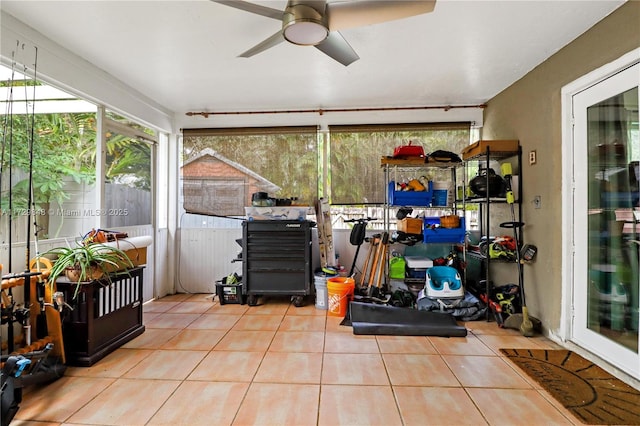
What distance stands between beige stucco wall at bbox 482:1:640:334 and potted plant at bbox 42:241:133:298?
3.55 m

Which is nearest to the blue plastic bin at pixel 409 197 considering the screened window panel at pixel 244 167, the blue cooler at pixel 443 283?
the blue cooler at pixel 443 283

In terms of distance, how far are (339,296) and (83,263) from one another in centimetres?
224

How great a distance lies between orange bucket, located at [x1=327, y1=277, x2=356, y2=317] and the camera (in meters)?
3.39

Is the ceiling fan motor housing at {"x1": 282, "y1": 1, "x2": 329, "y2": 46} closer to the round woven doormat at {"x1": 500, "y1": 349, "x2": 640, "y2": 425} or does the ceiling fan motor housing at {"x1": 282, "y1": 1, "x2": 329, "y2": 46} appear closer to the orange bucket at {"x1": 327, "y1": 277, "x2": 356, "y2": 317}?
the orange bucket at {"x1": 327, "y1": 277, "x2": 356, "y2": 317}

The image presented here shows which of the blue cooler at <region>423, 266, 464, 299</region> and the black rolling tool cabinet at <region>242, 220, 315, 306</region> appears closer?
the blue cooler at <region>423, 266, 464, 299</region>

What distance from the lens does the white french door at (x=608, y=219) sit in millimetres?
2090

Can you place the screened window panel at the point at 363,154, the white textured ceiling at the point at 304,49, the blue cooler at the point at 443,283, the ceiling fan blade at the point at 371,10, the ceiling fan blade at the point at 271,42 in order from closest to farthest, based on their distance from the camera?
the ceiling fan blade at the point at 371,10
the ceiling fan blade at the point at 271,42
the white textured ceiling at the point at 304,49
the blue cooler at the point at 443,283
the screened window panel at the point at 363,154

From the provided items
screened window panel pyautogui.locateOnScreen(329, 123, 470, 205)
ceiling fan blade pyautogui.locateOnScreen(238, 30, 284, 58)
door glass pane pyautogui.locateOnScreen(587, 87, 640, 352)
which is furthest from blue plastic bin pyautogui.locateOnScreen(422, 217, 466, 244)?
ceiling fan blade pyautogui.locateOnScreen(238, 30, 284, 58)

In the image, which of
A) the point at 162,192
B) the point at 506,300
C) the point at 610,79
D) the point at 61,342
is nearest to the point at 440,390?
the point at 506,300

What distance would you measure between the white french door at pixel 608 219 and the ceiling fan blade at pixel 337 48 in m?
1.78

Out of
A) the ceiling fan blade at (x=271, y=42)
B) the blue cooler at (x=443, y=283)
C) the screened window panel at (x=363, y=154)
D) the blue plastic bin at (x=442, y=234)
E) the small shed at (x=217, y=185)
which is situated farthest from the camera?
the small shed at (x=217, y=185)

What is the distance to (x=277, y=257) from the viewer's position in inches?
146

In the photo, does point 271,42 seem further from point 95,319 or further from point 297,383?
point 95,319

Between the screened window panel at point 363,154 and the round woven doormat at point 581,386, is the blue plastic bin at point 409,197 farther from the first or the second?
the round woven doormat at point 581,386
